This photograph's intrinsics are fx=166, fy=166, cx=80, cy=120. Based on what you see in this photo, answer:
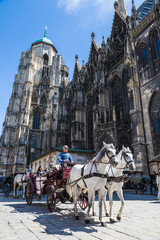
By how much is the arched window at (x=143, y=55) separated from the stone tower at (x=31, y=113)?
1995cm

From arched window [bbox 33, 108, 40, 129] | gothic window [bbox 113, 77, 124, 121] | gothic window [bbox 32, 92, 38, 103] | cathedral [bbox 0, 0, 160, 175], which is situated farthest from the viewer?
gothic window [bbox 32, 92, 38, 103]

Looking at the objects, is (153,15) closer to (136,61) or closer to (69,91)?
(136,61)

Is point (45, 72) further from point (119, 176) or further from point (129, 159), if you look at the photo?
point (119, 176)

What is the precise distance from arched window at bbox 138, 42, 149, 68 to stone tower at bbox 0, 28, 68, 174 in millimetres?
19948

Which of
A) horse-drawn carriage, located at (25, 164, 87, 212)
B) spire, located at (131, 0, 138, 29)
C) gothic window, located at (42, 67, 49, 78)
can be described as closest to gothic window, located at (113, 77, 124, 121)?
spire, located at (131, 0, 138, 29)

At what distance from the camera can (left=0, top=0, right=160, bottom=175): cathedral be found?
14258 mm

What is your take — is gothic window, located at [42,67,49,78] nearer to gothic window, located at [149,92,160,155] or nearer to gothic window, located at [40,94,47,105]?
gothic window, located at [40,94,47,105]

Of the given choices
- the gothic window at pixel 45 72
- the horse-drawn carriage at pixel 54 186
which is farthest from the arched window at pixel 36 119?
the horse-drawn carriage at pixel 54 186

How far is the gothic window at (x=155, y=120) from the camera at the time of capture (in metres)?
13.2

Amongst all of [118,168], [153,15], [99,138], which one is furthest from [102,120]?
[118,168]

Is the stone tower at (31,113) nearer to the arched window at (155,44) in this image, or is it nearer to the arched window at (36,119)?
the arched window at (36,119)

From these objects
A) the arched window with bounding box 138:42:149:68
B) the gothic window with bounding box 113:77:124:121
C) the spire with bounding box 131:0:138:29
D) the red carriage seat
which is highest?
the spire with bounding box 131:0:138:29

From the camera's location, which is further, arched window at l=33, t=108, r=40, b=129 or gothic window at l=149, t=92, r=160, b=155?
arched window at l=33, t=108, r=40, b=129

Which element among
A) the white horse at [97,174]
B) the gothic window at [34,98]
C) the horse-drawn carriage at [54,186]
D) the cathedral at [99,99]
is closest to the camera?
the white horse at [97,174]
